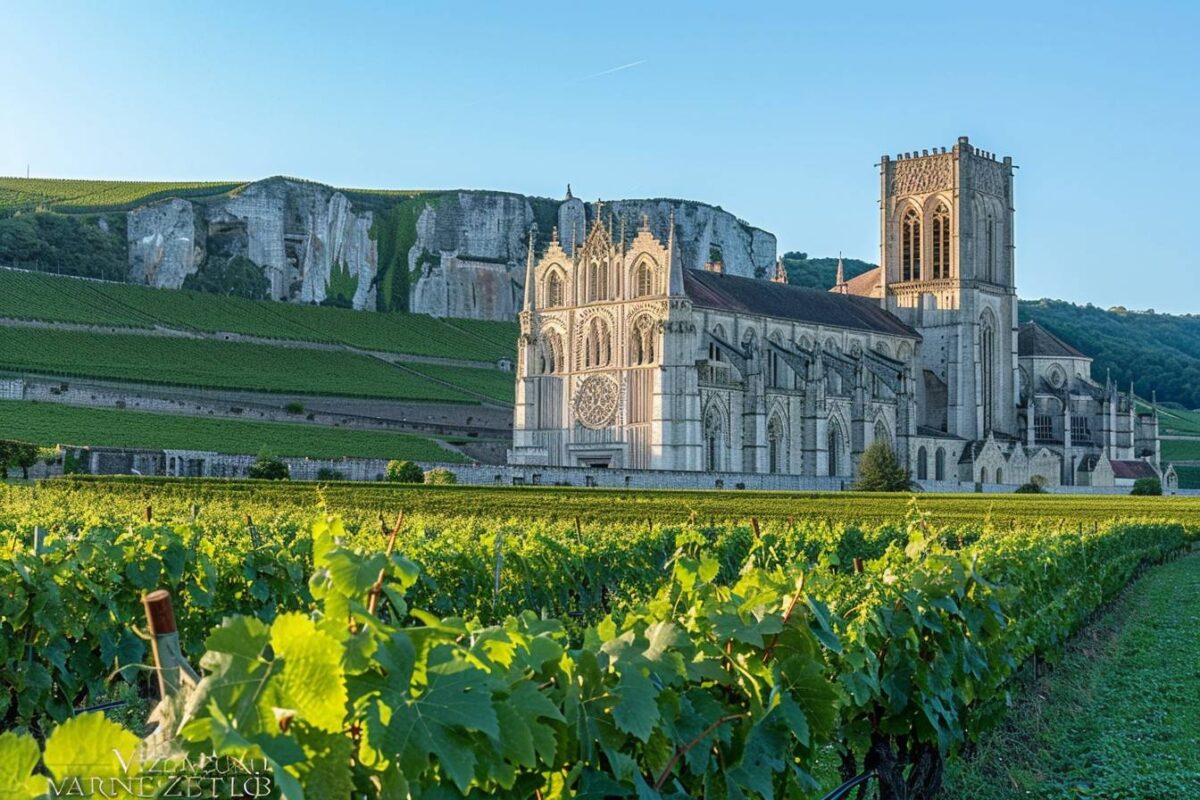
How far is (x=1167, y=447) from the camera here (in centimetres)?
12431

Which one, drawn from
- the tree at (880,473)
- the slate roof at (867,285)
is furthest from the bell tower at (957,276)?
the tree at (880,473)

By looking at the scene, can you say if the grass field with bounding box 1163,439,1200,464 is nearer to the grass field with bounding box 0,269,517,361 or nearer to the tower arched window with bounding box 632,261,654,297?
the grass field with bounding box 0,269,517,361

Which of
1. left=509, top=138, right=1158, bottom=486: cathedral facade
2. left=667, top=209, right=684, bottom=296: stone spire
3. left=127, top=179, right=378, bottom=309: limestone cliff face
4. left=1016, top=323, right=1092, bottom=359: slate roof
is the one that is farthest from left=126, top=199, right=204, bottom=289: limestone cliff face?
left=667, top=209, right=684, bottom=296: stone spire

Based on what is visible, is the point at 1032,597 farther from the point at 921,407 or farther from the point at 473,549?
the point at 921,407

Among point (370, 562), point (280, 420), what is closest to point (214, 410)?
point (280, 420)

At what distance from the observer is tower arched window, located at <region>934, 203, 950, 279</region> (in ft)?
275

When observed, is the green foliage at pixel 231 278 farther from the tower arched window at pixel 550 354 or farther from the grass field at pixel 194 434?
the tower arched window at pixel 550 354

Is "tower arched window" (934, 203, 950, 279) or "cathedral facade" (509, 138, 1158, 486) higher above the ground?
"tower arched window" (934, 203, 950, 279)

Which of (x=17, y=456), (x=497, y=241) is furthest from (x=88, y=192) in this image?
(x=17, y=456)

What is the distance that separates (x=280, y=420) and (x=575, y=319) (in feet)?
79.1

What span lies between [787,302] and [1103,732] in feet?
211

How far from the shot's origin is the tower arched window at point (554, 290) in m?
69.8

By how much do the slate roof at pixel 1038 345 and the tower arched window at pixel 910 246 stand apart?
27.6ft

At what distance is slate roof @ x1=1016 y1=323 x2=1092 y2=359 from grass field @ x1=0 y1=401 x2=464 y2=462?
126 feet
